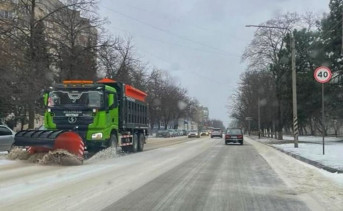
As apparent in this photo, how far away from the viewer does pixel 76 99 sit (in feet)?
70.9

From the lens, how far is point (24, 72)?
104ft

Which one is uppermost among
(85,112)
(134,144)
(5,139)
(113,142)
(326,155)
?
(85,112)

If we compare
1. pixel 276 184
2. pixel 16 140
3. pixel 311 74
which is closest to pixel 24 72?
pixel 16 140

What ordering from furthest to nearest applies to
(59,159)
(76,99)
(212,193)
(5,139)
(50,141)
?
1. (5,139)
2. (76,99)
3. (50,141)
4. (59,159)
5. (212,193)

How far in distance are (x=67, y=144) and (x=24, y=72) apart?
14.6 meters

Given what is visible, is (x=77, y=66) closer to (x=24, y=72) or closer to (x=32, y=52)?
(x=32, y=52)

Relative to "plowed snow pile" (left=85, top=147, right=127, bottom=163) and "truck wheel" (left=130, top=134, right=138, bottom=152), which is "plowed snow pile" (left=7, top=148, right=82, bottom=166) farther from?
"truck wheel" (left=130, top=134, right=138, bottom=152)

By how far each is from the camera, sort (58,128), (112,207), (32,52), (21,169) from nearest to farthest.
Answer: (112,207) < (21,169) < (58,128) < (32,52)

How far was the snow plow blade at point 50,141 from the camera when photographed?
60.6 feet

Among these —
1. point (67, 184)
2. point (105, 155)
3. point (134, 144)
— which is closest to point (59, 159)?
point (105, 155)

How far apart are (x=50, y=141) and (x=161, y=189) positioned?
836cm

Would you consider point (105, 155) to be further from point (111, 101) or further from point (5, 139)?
point (5, 139)

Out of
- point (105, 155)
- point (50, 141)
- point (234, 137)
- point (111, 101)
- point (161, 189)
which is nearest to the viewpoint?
point (161, 189)

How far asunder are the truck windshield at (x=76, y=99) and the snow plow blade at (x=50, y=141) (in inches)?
112
